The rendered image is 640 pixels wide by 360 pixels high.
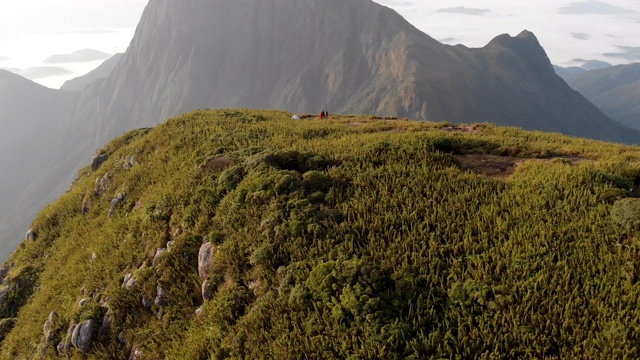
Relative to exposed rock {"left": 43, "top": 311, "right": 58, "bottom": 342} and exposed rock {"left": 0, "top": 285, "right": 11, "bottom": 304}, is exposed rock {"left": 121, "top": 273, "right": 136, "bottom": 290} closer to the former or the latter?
exposed rock {"left": 43, "top": 311, "right": 58, "bottom": 342}

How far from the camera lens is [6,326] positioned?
53.8ft

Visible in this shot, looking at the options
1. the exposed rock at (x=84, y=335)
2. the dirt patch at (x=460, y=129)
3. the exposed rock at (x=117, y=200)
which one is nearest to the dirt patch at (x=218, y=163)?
the exposed rock at (x=117, y=200)

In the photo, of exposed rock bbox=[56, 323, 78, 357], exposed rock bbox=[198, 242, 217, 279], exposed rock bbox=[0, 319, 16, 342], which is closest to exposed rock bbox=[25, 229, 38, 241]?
exposed rock bbox=[0, 319, 16, 342]

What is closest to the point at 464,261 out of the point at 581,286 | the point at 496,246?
the point at 496,246

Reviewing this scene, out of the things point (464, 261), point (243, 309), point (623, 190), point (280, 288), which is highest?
point (623, 190)

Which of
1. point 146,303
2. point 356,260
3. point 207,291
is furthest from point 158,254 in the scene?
point 356,260

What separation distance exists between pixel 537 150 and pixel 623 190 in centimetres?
565

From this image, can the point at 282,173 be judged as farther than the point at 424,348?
Yes

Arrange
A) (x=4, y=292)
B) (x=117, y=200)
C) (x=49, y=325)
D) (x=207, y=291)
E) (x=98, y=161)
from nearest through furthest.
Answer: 1. (x=207, y=291)
2. (x=49, y=325)
3. (x=4, y=292)
4. (x=117, y=200)
5. (x=98, y=161)

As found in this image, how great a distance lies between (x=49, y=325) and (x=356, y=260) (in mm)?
11710

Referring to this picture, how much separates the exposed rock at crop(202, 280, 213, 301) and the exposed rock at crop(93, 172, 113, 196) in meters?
14.5

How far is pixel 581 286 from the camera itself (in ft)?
26.1

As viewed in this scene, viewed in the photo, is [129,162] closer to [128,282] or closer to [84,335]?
[128,282]

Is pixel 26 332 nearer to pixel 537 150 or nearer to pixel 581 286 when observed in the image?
pixel 581 286
